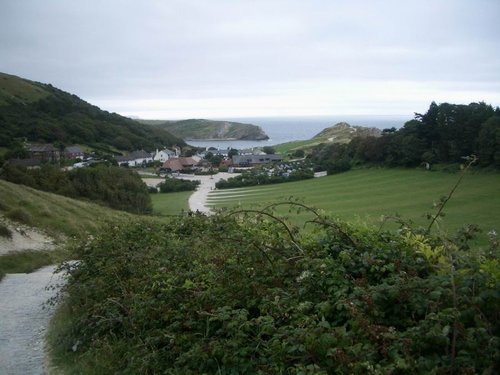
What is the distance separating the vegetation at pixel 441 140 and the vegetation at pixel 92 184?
33.6 m

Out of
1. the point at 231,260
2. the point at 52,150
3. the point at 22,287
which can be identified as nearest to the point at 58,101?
the point at 52,150

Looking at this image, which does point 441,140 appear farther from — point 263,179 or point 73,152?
point 73,152

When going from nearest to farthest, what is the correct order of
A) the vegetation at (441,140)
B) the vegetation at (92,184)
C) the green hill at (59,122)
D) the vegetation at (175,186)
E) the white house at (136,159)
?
the vegetation at (92,184) → the vegetation at (441,140) → the vegetation at (175,186) → the green hill at (59,122) → the white house at (136,159)

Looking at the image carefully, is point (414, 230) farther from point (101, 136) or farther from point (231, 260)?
point (101, 136)

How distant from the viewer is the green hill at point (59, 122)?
336 ft

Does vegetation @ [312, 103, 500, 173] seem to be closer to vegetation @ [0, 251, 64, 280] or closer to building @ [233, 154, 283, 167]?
building @ [233, 154, 283, 167]

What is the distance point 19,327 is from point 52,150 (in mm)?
87638

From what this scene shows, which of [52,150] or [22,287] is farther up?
[52,150]

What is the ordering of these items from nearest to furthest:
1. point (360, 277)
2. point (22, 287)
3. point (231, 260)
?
point (360, 277), point (231, 260), point (22, 287)

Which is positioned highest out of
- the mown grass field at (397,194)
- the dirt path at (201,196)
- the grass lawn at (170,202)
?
the mown grass field at (397,194)

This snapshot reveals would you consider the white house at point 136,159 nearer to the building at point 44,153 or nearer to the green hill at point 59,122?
the green hill at point 59,122

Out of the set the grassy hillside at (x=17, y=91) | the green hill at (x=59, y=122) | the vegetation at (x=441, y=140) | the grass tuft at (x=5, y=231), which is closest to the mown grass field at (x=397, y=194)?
the vegetation at (x=441, y=140)

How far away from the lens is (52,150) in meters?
88.1

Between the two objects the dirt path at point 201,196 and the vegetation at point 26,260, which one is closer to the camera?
the vegetation at point 26,260
